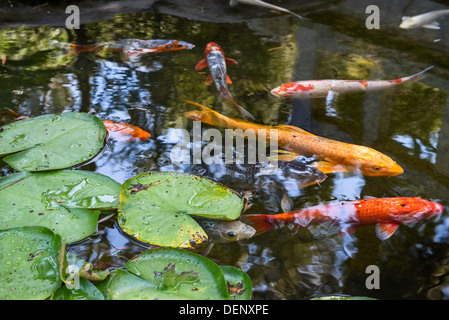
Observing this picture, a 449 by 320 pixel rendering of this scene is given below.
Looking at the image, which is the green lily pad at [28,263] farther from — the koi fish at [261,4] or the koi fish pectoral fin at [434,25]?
the koi fish pectoral fin at [434,25]

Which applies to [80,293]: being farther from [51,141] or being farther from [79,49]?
[79,49]

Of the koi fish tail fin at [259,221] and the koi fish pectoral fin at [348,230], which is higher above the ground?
the koi fish tail fin at [259,221]

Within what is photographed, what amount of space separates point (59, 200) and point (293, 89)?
1794mm

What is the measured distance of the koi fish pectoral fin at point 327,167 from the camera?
2.11m

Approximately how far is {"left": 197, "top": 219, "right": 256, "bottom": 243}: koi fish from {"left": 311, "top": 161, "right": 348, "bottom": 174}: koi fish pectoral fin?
0.65 m

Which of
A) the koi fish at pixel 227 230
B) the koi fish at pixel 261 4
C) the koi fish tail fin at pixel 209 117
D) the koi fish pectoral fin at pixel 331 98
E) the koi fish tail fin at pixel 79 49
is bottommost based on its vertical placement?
the koi fish at pixel 227 230

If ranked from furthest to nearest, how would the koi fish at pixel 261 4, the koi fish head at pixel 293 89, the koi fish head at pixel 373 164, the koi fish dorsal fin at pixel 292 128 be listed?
1. the koi fish at pixel 261 4
2. the koi fish head at pixel 293 89
3. the koi fish dorsal fin at pixel 292 128
4. the koi fish head at pixel 373 164

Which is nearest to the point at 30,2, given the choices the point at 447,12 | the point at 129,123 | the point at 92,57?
the point at 92,57

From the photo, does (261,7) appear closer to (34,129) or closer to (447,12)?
(447,12)

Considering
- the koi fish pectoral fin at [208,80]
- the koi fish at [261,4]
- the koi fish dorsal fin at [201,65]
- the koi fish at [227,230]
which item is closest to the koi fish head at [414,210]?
the koi fish at [227,230]

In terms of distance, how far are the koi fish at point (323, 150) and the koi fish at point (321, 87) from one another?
17.5 inches

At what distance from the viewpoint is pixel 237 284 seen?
133 centimetres

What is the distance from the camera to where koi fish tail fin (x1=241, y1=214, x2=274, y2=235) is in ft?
5.60

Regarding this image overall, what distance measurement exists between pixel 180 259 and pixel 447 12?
412cm
